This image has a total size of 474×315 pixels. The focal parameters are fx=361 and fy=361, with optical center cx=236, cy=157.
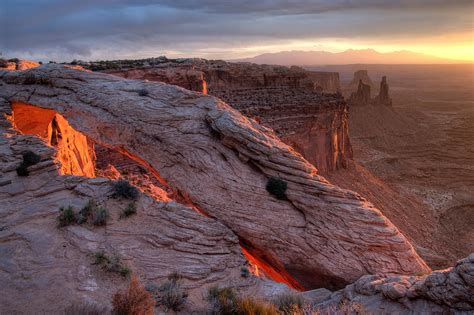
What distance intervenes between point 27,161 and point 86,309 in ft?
25.1

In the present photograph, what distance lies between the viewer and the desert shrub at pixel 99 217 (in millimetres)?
11062

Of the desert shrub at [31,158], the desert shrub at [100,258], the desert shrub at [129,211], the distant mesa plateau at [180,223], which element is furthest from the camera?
the desert shrub at [31,158]

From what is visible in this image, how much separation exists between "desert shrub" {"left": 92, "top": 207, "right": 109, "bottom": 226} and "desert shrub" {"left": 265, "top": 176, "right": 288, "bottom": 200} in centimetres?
529

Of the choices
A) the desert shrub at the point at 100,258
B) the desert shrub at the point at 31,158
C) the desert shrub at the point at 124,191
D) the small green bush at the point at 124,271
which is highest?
the desert shrub at the point at 31,158


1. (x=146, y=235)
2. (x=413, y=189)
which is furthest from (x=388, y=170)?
(x=146, y=235)

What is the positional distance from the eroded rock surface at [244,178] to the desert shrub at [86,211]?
2.79 meters

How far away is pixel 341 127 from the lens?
38469 mm

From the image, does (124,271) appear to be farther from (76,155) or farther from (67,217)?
(76,155)

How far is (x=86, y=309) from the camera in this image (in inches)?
298

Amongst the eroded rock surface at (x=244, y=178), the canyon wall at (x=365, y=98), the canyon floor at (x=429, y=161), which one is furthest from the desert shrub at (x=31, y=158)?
the canyon wall at (x=365, y=98)

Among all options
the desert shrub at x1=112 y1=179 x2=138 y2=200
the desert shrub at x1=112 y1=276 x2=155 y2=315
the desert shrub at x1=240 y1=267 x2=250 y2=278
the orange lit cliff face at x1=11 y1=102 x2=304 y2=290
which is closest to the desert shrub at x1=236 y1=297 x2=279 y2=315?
the desert shrub at x1=112 y1=276 x2=155 y2=315

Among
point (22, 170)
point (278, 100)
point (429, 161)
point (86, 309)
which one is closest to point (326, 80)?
point (429, 161)

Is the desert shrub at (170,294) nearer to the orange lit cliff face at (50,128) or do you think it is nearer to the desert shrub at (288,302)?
the desert shrub at (288,302)

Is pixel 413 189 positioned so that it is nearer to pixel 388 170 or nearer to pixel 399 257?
pixel 388 170
